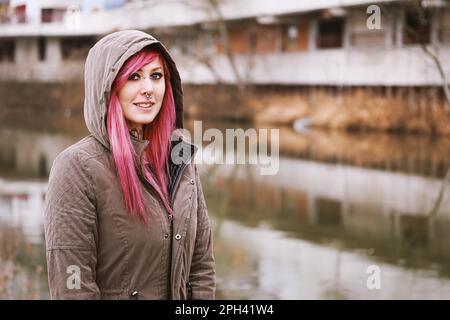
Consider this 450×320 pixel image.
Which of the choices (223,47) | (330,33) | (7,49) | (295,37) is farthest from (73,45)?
(330,33)

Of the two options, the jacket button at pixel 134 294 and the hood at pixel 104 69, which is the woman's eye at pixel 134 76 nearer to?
the hood at pixel 104 69

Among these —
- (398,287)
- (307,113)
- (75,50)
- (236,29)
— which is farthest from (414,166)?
(75,50)

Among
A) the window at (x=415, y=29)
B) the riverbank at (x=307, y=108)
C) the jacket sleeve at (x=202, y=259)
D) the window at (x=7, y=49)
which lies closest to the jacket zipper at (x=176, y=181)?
the jacket sleeve at (x=202, y=259)

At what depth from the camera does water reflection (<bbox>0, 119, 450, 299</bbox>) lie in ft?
30.9

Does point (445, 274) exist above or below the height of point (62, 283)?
below

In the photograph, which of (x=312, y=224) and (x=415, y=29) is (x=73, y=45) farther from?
(x=312, y=224)

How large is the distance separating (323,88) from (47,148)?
48.2 feet

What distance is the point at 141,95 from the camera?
3217 mm

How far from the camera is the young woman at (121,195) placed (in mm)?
3035

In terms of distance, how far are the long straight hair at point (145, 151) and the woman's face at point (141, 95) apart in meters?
0.03

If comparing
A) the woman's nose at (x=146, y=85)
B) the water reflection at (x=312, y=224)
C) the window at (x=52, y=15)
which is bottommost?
the water reflection at (x=312, y=224)

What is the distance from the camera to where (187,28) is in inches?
1735

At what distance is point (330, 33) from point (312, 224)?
24.5 metres
